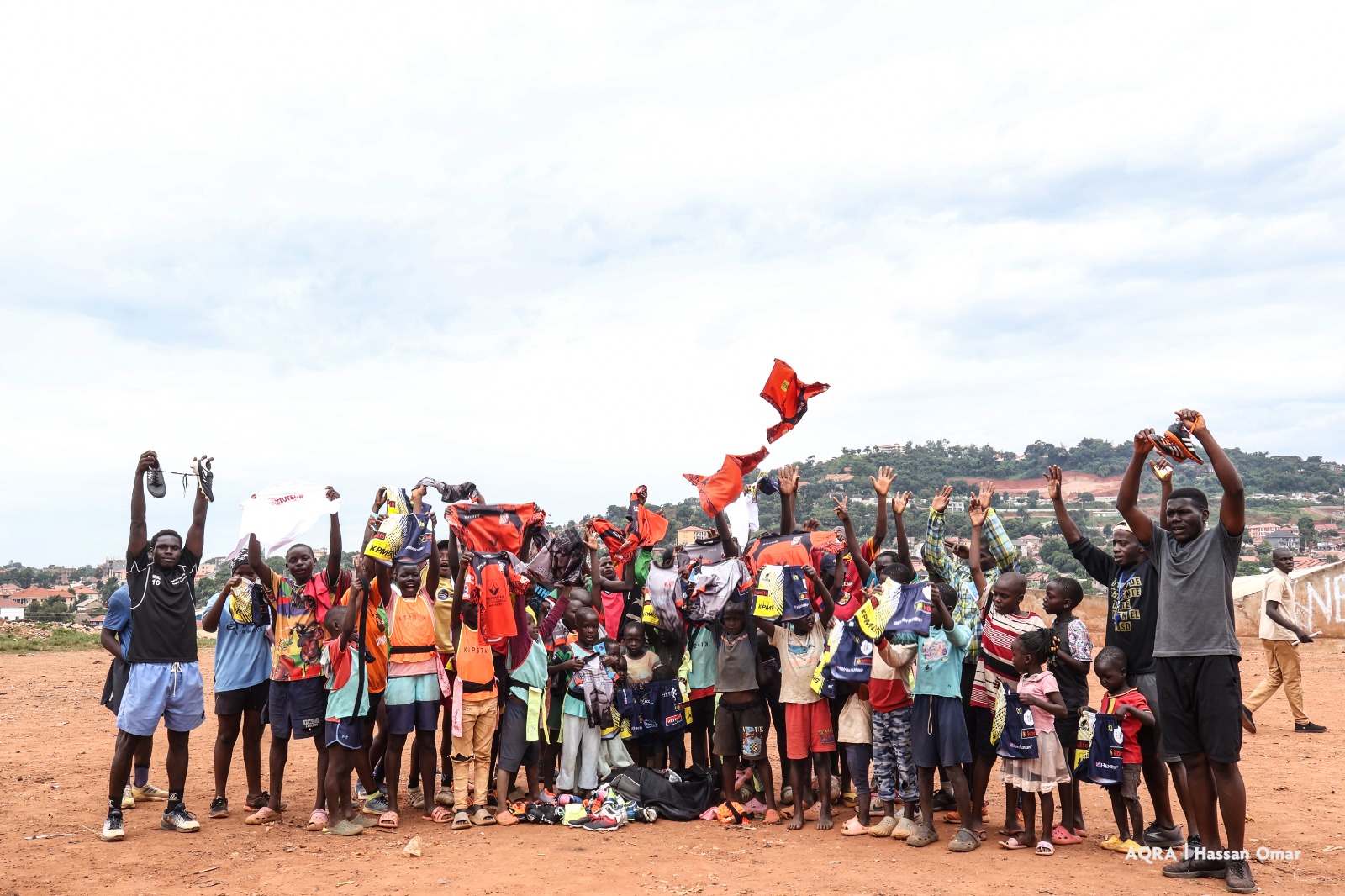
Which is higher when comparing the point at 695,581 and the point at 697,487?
the point at 697,487

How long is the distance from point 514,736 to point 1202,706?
502 centimetres

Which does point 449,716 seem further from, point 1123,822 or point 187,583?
point 1123,822

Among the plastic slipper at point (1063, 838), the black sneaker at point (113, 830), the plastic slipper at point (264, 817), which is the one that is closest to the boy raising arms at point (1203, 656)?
the plastic slipper at point (1063, 838)

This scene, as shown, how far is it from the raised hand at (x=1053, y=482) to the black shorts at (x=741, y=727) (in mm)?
2855

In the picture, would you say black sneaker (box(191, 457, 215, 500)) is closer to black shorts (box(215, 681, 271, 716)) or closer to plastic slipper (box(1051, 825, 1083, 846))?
black shorts (box(215, 681, 271, 716))

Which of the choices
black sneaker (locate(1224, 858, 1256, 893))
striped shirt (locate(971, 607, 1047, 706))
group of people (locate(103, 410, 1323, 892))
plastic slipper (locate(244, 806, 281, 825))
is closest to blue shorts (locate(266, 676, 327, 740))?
group of people (locate(103, 410, 1323, 892))

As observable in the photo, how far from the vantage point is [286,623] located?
25.9ft

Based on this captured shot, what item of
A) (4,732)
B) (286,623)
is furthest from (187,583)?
(4,732)

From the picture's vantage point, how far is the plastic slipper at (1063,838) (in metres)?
6.97

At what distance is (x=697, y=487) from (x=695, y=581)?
85 cm

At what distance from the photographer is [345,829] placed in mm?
7473

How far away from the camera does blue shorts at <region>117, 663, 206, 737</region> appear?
7488mm

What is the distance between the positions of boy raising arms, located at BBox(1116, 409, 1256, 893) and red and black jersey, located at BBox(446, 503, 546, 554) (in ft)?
15.6

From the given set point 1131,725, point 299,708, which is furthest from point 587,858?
point 1131,725
